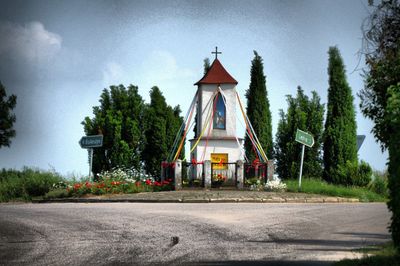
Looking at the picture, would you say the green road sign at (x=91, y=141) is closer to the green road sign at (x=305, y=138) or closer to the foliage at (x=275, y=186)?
the foliage at (x=275, y=186)

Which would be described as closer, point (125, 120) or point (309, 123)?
point (309, 123)

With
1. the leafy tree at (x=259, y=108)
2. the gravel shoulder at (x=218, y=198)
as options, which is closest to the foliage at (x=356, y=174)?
the leafy tree at (x=259, y=108)

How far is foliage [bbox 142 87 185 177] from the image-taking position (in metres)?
31.1

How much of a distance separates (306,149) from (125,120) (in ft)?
33.0

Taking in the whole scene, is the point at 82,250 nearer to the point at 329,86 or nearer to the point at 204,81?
the point at 204,81

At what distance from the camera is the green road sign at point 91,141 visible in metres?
24.7

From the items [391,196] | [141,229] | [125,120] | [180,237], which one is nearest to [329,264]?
[391,196]

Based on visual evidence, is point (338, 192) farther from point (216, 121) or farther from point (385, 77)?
point (385, 77)

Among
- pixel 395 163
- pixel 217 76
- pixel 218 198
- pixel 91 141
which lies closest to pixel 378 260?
pixel 395 163

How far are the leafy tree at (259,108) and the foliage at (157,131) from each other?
4.06 meters

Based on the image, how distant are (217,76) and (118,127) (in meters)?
6.32

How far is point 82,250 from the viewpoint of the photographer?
9055 mm

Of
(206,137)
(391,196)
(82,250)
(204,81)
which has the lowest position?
(82,250)

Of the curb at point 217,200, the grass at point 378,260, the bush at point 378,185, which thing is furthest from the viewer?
the bush at point 378,185
